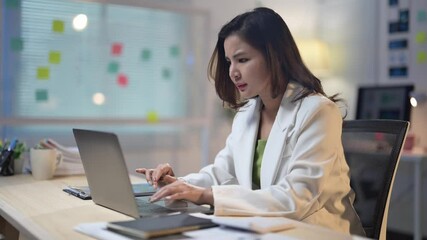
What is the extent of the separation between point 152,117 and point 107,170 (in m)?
2.89

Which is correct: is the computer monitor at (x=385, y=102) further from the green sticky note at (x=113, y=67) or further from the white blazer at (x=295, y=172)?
the white blazer at (x=295, y=172)

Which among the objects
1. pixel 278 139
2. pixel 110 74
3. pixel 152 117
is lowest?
pixel 152 117

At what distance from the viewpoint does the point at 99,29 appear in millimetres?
3826

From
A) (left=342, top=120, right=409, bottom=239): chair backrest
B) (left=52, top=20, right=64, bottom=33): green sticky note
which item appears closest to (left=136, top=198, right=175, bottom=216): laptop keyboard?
(left=342, top=120, right=409, bottom=239): chair backrest

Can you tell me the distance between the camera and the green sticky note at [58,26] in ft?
11.9

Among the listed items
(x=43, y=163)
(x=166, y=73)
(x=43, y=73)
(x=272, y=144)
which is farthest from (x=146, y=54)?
(x=272, y=144)

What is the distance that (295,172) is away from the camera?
1345 mm

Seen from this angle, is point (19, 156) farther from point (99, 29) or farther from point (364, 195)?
point (99, 29)

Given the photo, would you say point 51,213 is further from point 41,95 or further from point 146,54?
point 146,54

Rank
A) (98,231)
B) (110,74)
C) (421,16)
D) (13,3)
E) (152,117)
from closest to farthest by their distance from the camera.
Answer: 1. (98,231)
2. (13,3)
3. (110,74)
4. (421,16)
5. (152,117)

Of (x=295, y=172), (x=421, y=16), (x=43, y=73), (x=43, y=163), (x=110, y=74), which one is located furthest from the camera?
(x=421, y=16)

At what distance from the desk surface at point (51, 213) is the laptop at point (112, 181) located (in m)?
0.04

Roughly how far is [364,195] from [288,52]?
524mm

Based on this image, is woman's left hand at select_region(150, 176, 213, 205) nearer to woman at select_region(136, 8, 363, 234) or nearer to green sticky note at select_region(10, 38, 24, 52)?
woman at select_region(136, 8, 363, 234)
